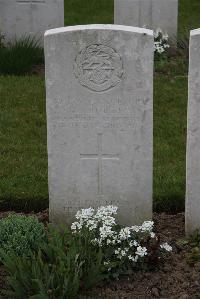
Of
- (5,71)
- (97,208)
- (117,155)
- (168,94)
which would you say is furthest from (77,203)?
(5,71)

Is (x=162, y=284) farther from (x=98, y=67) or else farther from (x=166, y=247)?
(x=98, y=67)

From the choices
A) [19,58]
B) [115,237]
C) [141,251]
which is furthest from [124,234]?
[19,58]

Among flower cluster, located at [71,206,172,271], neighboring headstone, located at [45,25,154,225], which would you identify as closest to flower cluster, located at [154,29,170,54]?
neighboring headstone, located at [45,25,154,225]

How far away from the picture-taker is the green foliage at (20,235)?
486 cm

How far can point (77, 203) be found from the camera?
17.9 feet

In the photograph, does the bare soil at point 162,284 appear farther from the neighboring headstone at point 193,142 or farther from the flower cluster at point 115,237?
the neighboring headstone at point 193,142

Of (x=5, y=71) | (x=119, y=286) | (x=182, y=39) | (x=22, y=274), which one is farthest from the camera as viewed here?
(x=182, y=39)

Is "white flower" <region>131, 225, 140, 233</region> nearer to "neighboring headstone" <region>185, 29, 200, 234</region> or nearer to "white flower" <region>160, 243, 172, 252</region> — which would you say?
"white flower" <region>160, 243, 172, 252</region>

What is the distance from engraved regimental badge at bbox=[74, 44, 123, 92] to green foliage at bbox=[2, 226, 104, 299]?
116cm

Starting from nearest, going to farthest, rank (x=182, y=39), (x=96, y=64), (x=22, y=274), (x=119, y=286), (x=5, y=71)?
(x=22, y=274) < (x=119, y=286) < (x=96, y=64) < (x=5, y=71) < (x=182, y=39)

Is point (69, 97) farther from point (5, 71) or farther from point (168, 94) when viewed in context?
point (5, 71)

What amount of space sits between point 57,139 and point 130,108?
60cm

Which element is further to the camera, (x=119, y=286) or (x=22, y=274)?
(x=119, y=286)

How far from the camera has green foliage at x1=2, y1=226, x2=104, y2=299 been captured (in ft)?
14.5
